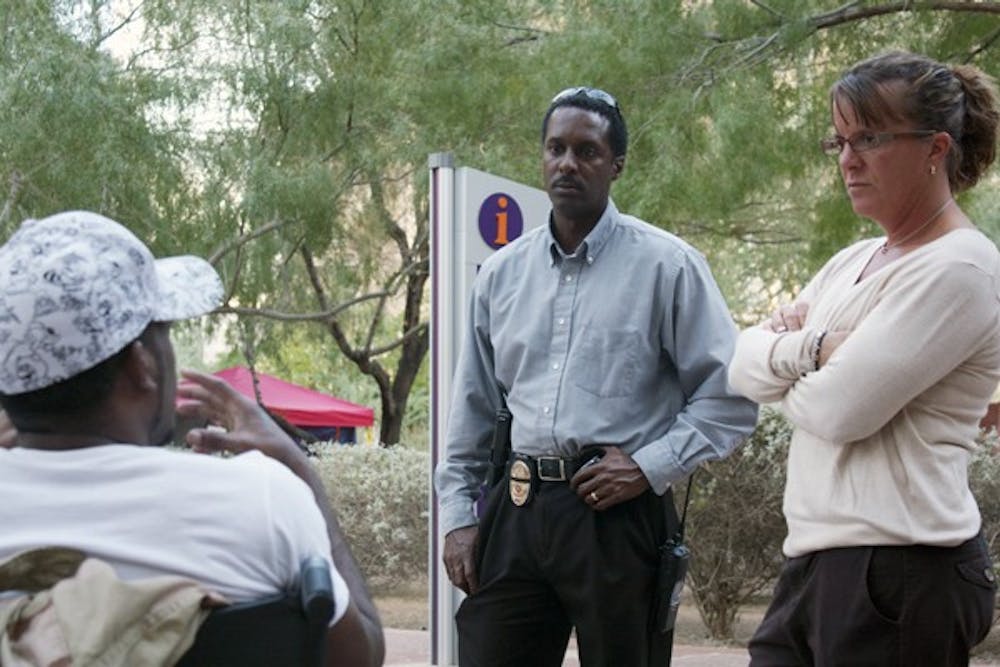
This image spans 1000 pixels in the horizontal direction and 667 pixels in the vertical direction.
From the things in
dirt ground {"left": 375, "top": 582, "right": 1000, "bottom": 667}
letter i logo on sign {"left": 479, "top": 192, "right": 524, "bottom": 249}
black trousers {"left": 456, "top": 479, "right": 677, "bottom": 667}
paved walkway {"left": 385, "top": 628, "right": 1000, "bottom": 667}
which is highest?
letter i logo on sign {"left": 479, "top": 192, "right": 524, "bottom": 249}

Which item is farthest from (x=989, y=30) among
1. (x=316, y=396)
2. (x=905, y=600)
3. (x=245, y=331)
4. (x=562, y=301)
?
(x=316, y=396)

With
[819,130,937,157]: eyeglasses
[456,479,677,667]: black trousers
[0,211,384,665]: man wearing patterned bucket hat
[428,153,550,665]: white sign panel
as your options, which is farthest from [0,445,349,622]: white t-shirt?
[428,153,550,665]: white sign panel

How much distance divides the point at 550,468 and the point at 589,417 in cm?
16

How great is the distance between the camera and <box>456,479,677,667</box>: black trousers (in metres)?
4.20

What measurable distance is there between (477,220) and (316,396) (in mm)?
21231

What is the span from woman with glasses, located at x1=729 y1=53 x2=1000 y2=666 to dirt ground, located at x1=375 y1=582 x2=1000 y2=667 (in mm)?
6247

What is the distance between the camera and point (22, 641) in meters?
2.26

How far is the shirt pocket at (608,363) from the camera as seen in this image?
4.28 m

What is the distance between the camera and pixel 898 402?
10.6ft

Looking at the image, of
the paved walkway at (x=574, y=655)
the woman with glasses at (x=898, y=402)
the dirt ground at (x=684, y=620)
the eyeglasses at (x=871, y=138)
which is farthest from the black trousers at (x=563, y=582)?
the dirt ground at (x=684, y=620)

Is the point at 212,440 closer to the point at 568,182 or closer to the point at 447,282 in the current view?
the point at 568,182

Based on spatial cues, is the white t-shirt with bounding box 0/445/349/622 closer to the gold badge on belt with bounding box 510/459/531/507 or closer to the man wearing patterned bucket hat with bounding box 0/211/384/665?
the man wearing patterned bucket hat with bounding box 0/211/384/665

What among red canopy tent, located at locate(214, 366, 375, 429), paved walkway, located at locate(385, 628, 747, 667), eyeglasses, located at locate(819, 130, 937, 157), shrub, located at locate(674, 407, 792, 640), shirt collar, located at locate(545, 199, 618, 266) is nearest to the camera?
eyeglasses, located at locate(819, 130, 937, 157)

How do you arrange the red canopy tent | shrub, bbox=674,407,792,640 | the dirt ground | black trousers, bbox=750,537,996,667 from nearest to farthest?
1. black trousers, bbox=750,537,996,667
2. shrub, bbox=674,407,792,640
3. the dirt ground
4. the red canopy tent
